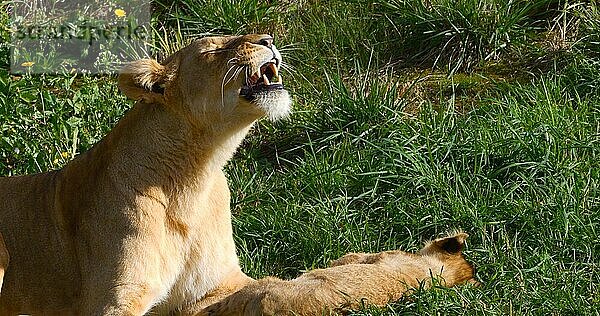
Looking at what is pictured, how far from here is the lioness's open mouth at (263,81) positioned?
436 cm

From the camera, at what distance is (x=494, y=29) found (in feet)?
21.6

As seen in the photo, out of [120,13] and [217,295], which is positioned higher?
[120,13]

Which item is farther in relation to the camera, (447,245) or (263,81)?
(447,245)

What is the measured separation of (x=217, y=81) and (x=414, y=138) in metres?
1.55

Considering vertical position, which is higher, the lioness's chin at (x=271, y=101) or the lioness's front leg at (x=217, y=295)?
the lioness's chin at (x=271, y=101)

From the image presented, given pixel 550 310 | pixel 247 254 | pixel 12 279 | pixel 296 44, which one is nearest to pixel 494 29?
pixel 296 44

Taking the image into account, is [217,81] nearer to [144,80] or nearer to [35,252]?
[144,80]

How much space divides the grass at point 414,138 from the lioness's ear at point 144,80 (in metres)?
1.16

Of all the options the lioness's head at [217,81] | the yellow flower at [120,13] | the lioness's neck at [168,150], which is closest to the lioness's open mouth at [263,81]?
the lioness's head at [217,81]

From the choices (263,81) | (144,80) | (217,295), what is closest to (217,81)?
(263,81)

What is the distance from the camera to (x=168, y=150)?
4.50m

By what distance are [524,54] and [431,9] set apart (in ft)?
1.97

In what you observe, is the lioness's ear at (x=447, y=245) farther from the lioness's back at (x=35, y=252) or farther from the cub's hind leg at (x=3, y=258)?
the cub's hind leg at (x=3, y=258)

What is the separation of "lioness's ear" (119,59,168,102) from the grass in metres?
1.16
